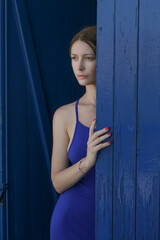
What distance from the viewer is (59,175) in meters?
1.95

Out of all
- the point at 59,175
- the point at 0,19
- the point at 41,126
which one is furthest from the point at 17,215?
the point at 0,19

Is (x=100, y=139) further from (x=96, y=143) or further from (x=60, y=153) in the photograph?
(x=60, y=153)

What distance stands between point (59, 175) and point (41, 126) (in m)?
1.13

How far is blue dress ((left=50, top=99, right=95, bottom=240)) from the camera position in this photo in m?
1.95

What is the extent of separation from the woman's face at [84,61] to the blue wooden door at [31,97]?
0.85m

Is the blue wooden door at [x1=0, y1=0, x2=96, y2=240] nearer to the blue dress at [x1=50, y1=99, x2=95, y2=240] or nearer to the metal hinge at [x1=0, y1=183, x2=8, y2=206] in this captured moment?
the metal hinge at [x1=0, y1=183, x2=8, y2=206]

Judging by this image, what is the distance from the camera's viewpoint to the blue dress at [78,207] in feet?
6.39

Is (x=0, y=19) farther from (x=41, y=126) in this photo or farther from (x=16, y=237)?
(x=16, y=237)

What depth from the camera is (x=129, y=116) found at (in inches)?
55.4

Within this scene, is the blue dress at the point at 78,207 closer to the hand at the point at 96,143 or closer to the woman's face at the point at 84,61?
the woman's face at the point at 84,61

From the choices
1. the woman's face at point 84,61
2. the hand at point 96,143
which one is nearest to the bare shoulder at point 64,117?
the woman's face at point 84,61

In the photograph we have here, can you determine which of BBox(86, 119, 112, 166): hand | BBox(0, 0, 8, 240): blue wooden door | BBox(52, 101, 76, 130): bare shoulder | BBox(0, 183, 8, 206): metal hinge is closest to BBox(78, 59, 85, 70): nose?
BBox(52, 101, 76, 130): bare shoulder

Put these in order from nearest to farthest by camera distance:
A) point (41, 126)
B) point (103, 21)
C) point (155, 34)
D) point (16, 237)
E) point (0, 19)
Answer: point (155, 34) → point (103, 21) → point (0, 19) → point (16, 237) → point (41, 126)

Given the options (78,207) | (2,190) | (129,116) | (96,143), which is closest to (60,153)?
(78,207)
